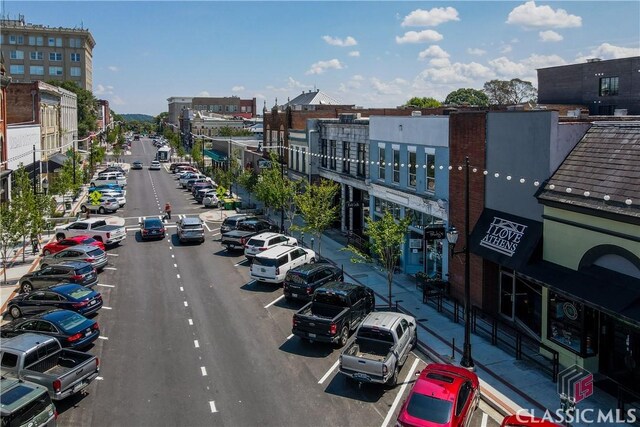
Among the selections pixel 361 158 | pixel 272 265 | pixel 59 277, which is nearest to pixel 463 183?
pixel 272 265

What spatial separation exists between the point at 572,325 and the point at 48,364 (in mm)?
16221

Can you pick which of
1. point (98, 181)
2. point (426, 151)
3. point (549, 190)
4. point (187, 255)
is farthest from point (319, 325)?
point (98, 181)

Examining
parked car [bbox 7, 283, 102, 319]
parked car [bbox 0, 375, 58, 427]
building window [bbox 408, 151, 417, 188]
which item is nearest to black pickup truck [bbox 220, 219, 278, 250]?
building window [bbox 408, 151, 417, 188]

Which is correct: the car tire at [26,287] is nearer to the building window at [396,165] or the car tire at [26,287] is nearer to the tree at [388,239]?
the tree at [388,239]

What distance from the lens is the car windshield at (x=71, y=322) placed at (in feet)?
66.9

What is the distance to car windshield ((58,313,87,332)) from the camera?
66.9 ft

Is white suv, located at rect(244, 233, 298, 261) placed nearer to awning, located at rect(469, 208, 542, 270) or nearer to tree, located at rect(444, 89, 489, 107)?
awning, located at rect(469, 208, 542, 270)

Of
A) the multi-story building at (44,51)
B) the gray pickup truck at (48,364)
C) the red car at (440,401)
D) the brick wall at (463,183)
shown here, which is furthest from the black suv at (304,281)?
the multi-story building at (44,51)

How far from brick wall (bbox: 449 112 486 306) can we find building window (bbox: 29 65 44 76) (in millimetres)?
140248

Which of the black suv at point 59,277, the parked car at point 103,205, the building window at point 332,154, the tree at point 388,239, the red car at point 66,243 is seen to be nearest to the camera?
the tree at point 388,239

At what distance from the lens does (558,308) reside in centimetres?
2006

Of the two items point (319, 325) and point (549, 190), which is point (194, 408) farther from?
point (549, 190)

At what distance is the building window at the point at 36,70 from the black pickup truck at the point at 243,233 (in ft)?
406

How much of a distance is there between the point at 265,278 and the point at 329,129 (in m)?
18.6
